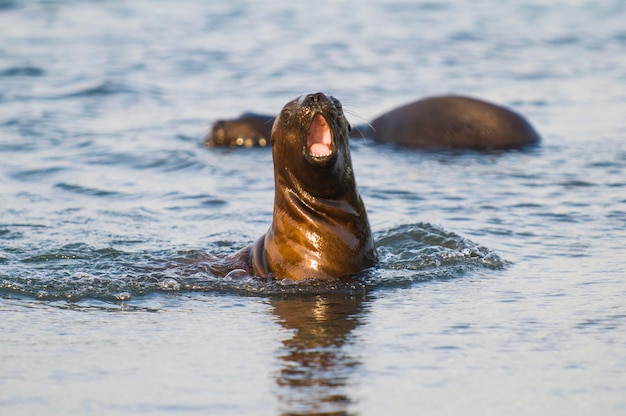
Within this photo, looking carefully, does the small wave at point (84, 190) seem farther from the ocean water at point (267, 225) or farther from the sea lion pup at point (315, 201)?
the sea lion pup at point (315, 201)

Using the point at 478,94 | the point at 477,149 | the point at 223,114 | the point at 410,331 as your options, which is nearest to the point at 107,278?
the point at 410,331

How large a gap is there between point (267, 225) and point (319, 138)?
2.20 meters

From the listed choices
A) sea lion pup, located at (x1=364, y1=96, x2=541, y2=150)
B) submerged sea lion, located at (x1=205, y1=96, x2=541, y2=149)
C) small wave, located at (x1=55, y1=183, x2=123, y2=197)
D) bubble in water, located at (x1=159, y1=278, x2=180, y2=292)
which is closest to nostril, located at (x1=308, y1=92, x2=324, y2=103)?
bubble in water, located at (x1=159, y1=278, x2=180, y2=292)

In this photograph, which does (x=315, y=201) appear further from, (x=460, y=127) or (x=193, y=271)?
→ (x=460, y=127)

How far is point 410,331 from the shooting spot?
611cm

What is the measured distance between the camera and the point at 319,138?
7.12m

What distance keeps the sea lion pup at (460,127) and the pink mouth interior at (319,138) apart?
4901 mm

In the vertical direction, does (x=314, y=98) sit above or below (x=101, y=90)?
below

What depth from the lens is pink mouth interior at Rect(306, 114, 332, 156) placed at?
7.02 metres

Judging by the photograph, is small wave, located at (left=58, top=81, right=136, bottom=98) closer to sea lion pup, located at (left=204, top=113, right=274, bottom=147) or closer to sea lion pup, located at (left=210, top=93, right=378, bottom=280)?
sea lion pup, located at (left=204, top=113, right=274, bottom=147)

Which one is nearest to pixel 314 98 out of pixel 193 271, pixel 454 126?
pixel 193 271

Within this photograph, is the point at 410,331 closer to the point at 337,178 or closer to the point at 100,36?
the point at 337,178

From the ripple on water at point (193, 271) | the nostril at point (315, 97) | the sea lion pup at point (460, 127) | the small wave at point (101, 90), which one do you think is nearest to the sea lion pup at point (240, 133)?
the sea lion pup at point (460, 127)

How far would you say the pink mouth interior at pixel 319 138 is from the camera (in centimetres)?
702
